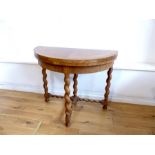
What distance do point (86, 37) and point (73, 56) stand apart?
484mm

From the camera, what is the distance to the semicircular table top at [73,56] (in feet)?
4.42

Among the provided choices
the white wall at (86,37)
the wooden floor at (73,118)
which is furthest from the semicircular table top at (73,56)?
the wooden floor at (73,118)

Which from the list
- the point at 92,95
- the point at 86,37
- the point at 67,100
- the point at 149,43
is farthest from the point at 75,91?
the point at 149,43

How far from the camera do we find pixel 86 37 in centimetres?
184

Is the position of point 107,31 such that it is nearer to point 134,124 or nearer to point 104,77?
point 104,77

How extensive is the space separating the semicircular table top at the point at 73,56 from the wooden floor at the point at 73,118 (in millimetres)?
A: 568

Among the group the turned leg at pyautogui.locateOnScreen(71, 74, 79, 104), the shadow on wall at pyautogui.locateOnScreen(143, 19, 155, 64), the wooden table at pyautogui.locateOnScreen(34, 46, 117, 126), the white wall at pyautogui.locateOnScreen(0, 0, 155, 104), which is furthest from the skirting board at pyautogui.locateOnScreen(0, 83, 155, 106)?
the wooden table at pyautogui.locateOnScreen(34, 46, 117, 126)

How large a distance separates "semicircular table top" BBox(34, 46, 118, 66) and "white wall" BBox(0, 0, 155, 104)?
305 mm

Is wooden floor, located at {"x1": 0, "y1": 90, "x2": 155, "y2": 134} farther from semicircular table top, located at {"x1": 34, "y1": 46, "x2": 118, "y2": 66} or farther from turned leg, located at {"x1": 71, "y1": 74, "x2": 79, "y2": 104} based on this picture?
semicircular table top, located at {"x1": 34, "y1": 46, "x2": 118, "y2": 66}

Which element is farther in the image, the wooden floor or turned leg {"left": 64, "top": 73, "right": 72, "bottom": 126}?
the wooden floor

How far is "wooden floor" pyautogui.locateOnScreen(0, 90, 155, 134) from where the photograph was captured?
1553mm

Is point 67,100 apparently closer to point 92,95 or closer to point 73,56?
point 73,56

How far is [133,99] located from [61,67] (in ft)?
3.13
